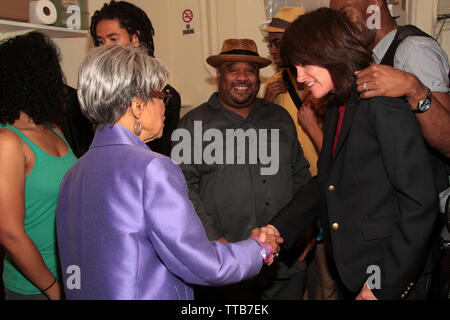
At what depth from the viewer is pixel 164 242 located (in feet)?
3.66

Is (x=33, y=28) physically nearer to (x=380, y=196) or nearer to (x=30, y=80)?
(x=30, y=80)

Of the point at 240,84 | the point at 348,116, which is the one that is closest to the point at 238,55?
the point at 240,84

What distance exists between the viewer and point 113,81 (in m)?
1.18

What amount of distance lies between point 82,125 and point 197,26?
1.94 meters

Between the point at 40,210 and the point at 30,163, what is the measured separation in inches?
7.7

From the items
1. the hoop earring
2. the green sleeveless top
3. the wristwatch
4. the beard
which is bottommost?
the green sleeveless top

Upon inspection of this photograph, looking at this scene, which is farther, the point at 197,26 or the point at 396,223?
the point at 197,26

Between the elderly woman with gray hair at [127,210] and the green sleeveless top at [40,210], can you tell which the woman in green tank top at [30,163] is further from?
the elderly woman with gray hair at [127,210]

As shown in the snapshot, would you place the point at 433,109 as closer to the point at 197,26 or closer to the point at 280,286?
the point at 280,286

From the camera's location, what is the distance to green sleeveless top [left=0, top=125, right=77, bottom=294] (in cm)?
154

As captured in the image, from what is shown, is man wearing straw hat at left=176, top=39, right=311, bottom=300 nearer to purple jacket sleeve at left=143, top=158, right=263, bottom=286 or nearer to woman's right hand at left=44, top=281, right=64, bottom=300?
woman's right hand at left=44, top=281, right=64, bottom=300

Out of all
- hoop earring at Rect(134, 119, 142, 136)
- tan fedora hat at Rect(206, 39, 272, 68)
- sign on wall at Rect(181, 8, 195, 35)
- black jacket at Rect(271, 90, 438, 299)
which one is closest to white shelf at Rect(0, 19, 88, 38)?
tan fedora hat at Rect(206, 39, 272, 68)

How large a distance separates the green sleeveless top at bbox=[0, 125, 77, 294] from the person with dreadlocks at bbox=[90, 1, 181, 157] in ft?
2.31
